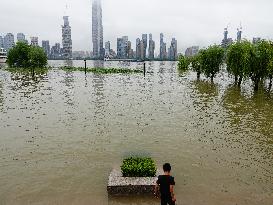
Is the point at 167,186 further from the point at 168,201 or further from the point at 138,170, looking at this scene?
the point at 138,170

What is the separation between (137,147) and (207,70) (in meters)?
54.7

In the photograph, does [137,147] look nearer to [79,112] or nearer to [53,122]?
[53,122]

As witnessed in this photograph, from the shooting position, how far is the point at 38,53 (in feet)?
347

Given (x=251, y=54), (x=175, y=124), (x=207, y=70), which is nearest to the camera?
(x=175, y=124)

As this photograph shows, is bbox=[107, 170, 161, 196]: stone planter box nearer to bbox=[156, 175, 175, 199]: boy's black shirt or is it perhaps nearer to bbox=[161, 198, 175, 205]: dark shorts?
bbox=[161, 198, 175, 205]: dark shorts

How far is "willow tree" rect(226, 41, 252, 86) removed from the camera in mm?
53644

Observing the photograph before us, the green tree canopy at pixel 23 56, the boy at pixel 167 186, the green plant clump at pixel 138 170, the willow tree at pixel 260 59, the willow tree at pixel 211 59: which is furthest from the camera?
the green tree canopy at pixel 23 56

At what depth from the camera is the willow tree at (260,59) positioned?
49.6 metres

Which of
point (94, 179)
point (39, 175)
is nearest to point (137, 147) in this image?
point (94, 179)

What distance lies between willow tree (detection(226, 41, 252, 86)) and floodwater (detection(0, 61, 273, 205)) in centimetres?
1853

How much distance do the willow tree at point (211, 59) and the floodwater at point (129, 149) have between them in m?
34.1

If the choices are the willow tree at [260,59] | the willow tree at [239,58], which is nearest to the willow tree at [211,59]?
the willow tree at [239,58]

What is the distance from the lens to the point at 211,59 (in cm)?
6975

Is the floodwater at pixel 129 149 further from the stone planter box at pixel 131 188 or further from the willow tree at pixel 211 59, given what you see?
the willow tree at pixel 211 59
